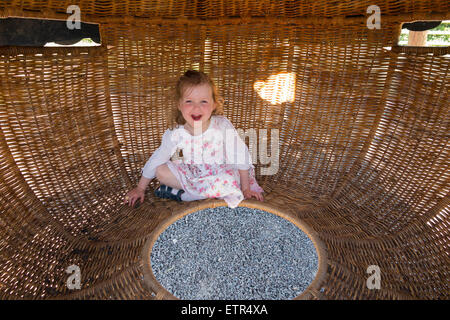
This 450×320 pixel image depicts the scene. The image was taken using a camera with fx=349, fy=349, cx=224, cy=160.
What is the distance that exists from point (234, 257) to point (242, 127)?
64 centimetres

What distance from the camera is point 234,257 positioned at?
47.7 inches

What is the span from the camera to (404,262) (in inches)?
44.8

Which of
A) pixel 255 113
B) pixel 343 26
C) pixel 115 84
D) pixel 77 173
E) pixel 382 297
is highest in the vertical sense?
pixel 343 26

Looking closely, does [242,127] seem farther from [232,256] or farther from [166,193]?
[232,256]

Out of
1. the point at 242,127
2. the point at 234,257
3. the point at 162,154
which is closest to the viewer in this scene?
the point at 234,257

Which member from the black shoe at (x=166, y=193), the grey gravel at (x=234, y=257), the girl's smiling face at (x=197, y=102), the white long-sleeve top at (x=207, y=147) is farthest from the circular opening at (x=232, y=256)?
the girl's smiling face at (x=197, y=102)

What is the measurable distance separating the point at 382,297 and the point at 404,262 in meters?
0.19

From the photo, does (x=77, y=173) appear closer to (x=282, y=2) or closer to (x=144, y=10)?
(x=144, y=10)

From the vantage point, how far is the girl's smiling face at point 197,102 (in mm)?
1251

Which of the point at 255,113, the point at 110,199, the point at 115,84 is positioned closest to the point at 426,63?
the point at 255,113

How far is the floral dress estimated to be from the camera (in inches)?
53.5

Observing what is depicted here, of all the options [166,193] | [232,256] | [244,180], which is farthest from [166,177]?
[232,256]

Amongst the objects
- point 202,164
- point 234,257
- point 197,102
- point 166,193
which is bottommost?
point 234,257

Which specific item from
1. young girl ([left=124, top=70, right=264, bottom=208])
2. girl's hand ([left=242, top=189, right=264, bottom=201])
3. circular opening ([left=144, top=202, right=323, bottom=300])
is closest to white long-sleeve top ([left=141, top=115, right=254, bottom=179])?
young girl ([left=124, top=70, right=264, bottom=208])
